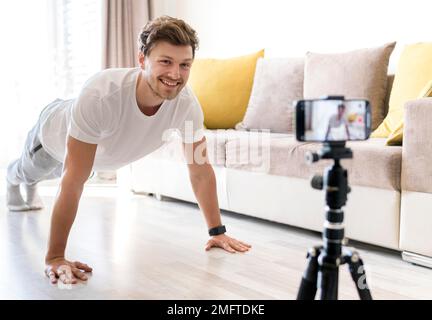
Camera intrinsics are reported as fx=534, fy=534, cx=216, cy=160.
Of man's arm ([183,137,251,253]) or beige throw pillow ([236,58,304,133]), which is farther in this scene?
beige throw pillow ([236,58,304,133])

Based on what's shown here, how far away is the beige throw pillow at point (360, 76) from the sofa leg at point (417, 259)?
2.92 feet

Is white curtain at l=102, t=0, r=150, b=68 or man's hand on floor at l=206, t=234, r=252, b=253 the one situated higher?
white curtain at l=102, t=0, r=150, b=68

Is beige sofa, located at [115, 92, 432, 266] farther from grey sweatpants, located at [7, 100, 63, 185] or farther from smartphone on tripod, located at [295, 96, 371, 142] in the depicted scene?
smartphone on tripod, located at [295, 96, 371, 142]

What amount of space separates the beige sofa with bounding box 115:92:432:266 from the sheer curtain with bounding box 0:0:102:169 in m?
1.48

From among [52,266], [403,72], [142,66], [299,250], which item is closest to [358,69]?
[403,72]

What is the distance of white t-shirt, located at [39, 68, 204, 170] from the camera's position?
1765 millimetres

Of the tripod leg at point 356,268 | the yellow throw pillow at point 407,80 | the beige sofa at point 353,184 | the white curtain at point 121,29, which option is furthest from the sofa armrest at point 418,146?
the white curtain at point 121,29

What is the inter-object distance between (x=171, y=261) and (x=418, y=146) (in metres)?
0.98

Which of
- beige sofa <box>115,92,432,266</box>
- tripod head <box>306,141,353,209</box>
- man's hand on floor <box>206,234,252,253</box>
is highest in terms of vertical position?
tripod head <box>306,141,353,209</box>

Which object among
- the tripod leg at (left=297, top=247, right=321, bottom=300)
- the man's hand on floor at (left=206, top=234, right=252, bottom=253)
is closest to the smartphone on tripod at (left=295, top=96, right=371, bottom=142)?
the tripod leg at (left=297, top=247, right=321, bottom=300)

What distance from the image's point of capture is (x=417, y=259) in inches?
75.4
